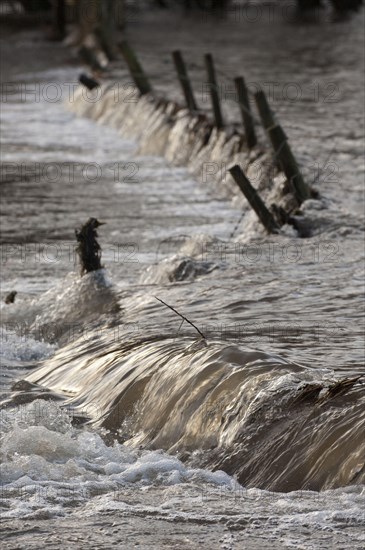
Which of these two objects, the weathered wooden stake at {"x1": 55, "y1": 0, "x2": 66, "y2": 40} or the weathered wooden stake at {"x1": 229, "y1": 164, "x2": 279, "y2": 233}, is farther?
the weathered wooden stake at {"x1": 55, "y1": 0, "x2": 66, "y2": 40}

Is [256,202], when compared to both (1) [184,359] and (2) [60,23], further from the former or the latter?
(2) [60,23]

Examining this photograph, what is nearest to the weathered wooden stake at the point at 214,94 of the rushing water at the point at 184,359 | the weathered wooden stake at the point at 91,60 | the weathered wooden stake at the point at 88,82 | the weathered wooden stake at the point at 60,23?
the rushing water at the point at 184,359

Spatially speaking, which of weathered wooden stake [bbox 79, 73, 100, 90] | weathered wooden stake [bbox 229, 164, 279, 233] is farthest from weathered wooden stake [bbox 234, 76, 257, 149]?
weathered wooden stake [bbox 79, 73, 100, 90]

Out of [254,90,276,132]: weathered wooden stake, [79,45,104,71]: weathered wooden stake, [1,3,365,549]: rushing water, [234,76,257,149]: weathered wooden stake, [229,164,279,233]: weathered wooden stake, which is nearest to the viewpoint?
[1,3,365,549]: rushing water

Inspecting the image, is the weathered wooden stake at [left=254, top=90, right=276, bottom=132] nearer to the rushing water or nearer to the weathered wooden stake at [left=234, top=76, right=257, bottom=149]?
the rushing water

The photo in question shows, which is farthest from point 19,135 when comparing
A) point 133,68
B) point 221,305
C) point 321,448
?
point 321,448

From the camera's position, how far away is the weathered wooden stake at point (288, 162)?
13.4 meters

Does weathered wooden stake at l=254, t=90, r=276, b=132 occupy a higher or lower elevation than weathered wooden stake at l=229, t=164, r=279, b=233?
higher

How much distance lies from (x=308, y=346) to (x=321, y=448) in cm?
192

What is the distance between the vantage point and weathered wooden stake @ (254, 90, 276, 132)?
13.3m

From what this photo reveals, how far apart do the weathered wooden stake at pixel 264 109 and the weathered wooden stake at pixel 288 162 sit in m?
0.08

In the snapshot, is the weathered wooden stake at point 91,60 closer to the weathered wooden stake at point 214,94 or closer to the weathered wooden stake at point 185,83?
the weathered wooden stake at point 185,83

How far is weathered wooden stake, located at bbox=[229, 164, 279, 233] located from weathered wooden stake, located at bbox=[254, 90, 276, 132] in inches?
49.7

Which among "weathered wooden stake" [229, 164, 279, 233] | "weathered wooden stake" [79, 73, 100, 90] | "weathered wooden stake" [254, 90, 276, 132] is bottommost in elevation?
"weathered wooden stake" [79, 73, 100, 90]
